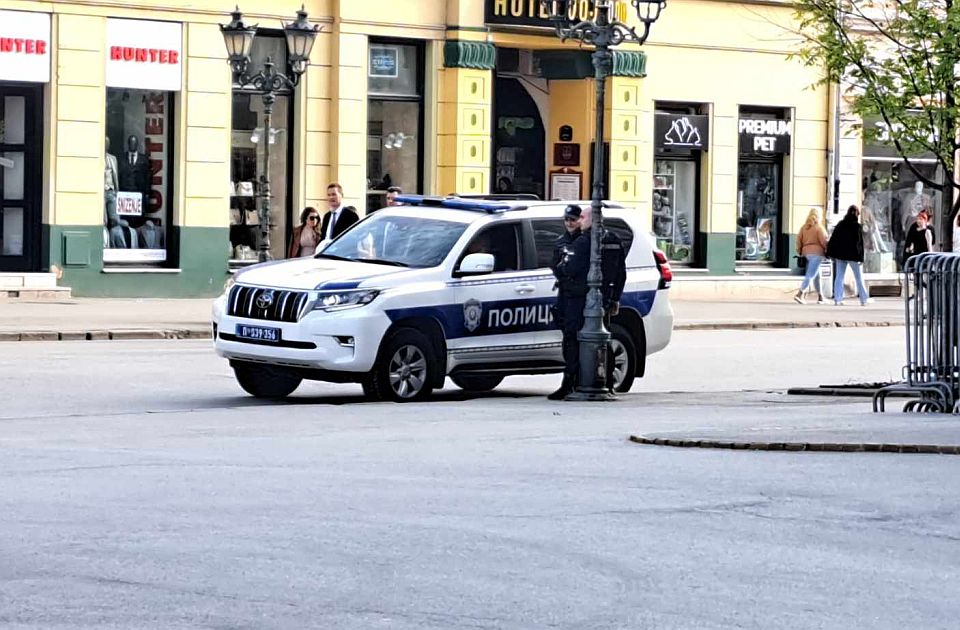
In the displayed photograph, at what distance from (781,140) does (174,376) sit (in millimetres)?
21869

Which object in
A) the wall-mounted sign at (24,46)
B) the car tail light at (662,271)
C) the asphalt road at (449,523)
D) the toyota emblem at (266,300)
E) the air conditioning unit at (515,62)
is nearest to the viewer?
the asphalt road at (449,523)

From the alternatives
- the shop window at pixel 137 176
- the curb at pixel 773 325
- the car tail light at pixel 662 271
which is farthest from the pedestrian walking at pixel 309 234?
the car tail light at pixel 662 271

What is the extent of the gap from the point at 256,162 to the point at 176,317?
6.01 meters

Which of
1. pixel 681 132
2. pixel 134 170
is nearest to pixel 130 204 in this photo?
pixel 134 170

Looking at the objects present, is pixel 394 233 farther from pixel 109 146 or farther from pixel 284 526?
pixel 109 146

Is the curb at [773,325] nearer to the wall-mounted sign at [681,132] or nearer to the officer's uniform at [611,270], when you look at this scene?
the wall-mounted sign at [681,132]

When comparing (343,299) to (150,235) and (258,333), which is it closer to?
(258,333)

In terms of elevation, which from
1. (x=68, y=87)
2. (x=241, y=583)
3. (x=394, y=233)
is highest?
(x=68, y=87)

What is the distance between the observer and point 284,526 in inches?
384

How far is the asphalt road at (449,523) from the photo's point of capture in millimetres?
7895

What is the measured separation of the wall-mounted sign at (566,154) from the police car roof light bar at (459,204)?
60.9ft

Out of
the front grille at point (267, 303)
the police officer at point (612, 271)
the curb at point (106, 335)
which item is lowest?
the curb at point (106, 335)

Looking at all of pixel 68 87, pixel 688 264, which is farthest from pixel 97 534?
pixel 688 264

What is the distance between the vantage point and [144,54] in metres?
32.3
